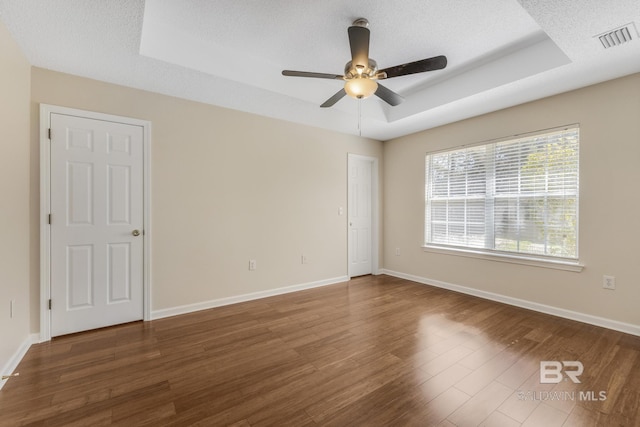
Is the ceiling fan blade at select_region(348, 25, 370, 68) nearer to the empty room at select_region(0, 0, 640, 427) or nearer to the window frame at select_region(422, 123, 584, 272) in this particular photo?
the empty room at select_region(0, 0, 640, 427)

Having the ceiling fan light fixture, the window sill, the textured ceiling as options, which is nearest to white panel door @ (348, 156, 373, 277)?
the window sill

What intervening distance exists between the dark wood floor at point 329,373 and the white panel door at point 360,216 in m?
1.77

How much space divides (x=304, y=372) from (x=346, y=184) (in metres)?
3.21

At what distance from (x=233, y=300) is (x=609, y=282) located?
164 inches

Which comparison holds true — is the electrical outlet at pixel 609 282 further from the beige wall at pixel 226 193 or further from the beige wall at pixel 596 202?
the beige wall at pixel 226 193

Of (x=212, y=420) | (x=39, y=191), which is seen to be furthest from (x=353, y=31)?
(x=39, y=191)

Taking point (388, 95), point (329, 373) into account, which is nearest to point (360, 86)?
point (388, 95)

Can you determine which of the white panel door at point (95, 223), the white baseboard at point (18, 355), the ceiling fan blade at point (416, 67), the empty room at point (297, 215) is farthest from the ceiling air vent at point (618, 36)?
the white baseboard at point (18, 355)

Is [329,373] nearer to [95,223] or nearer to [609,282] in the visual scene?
[95,223]

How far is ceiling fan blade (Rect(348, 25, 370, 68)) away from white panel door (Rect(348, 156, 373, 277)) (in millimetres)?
2634

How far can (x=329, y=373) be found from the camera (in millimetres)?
2045

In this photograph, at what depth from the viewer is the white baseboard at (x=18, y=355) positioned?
1.97 meters

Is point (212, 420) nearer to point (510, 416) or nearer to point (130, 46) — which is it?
point (510, 416)

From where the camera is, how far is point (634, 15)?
6.15 feet
